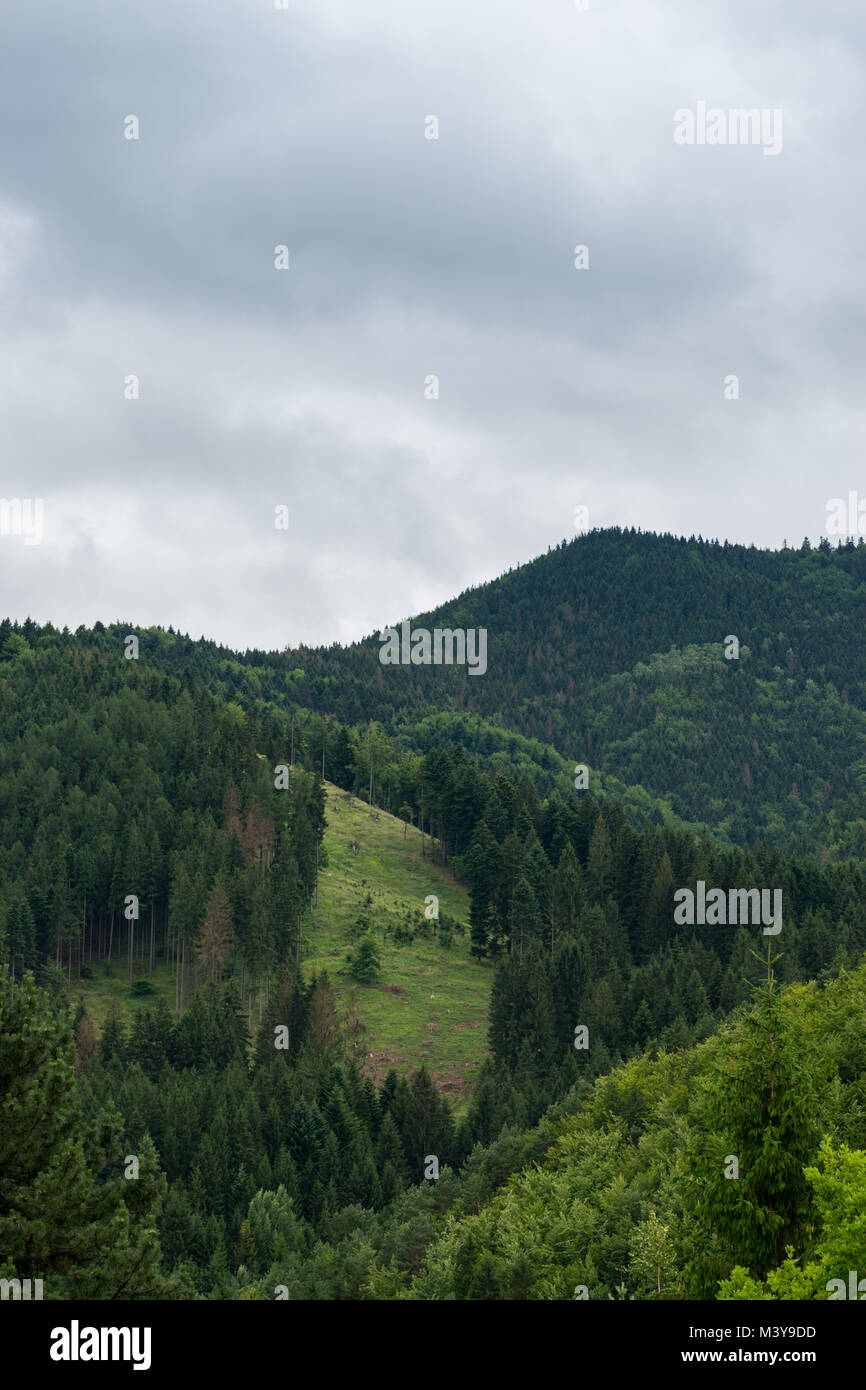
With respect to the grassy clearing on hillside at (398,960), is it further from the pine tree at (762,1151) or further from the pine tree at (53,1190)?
the pine tree at (762,1151)

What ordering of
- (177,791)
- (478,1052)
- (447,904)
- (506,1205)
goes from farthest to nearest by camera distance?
1. (177,791)
2. (447,904)
3. (478,1052)
4. (506,1205)

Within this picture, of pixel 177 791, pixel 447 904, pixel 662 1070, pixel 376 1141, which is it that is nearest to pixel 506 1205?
pixel 662 1070

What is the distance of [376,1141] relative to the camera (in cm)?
10431

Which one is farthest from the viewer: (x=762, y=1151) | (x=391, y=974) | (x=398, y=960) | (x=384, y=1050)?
(x=398, y=960)

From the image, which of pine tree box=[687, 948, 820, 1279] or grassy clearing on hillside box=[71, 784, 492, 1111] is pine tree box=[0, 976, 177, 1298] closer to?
pine tree box=[687, 948, 820, 1279]

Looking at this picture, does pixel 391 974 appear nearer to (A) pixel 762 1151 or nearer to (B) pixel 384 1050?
(B) pixel 384 1050

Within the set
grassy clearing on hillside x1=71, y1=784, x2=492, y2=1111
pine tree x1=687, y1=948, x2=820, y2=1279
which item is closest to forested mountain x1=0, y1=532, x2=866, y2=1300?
pine tree x1=687, y1=948, x2=820, y2=1279

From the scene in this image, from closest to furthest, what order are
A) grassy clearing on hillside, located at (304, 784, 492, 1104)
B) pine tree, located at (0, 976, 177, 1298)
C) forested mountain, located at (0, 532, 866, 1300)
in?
1. pine tree, located at (0, 976, 177, 1298)
2. forested mountain, located at (0, 532, 866, 1300)
3. grassy clearing on hillside, located at (304, 784, 492, 1104)

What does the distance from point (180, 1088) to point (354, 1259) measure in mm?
39855

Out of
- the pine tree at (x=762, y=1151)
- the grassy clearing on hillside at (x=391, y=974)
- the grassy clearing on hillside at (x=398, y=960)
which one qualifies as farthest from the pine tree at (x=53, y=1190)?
the grassy clearing on hillside at (x=398, y=960)

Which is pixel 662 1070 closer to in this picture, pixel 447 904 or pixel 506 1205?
pixel 506 1205

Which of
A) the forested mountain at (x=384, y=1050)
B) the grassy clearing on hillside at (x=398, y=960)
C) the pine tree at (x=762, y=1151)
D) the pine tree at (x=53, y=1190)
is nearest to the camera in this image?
the pine tree at (x=762, y=1151)

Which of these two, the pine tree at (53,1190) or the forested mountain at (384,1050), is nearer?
the pine tree at (53,1190)

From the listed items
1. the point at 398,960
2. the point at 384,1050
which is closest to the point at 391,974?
the point at 398,960
